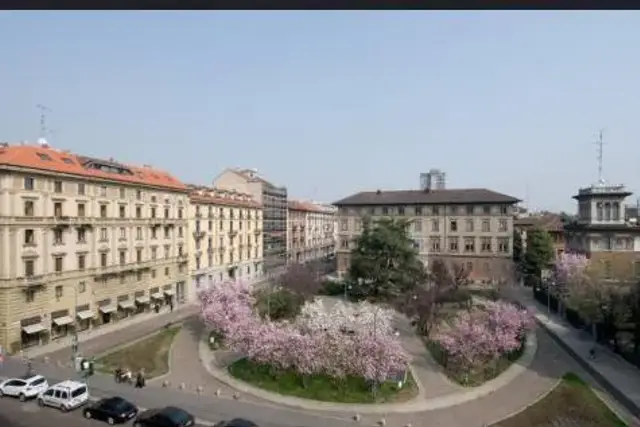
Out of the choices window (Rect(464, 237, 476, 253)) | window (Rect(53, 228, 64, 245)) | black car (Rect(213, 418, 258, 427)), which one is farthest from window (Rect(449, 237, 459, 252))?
black car (Rect(213, 418, 258, 427))

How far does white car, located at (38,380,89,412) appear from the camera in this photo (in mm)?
19156

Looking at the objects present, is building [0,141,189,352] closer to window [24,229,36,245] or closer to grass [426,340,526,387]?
window [24,229,36,245]

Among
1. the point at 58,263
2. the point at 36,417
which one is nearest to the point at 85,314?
the point at 58,263

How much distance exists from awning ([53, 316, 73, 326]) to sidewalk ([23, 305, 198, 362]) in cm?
91

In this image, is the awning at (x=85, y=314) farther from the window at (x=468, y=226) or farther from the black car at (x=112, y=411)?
the window at (x=468, y=226)

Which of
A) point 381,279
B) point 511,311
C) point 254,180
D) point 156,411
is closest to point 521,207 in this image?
point 254,180

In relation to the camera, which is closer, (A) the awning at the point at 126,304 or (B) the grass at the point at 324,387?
(B) the grass at the point at 324,387

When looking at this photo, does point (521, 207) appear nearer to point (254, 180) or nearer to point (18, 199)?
point (254, 180)

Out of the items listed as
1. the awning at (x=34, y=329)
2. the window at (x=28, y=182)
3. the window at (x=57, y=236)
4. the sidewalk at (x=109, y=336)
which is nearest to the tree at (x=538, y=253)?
the sidewalk at (x=109, y=336)

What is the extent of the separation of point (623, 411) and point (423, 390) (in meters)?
7.38

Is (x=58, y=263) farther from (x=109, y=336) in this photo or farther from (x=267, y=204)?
(x=267, y=204)

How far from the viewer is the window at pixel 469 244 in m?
53.1

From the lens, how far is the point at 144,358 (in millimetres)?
26219

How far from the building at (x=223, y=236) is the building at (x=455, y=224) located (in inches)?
381
